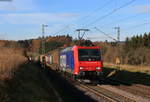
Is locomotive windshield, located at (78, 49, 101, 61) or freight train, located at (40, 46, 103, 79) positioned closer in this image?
freight train, located at (40, 46, 103, 79)

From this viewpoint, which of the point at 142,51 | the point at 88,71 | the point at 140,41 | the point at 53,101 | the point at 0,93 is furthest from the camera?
the point at 140,41

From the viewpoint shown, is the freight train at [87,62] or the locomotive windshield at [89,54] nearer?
the freight train at [87,62]

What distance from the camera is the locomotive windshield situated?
83.8 ft

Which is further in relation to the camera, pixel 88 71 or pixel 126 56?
pixel 126 56

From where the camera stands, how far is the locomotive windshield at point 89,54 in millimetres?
25547

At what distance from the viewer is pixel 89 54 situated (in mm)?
25781

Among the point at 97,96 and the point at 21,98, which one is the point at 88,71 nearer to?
the point at 97,96

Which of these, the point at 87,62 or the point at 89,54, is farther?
the point at 89,54

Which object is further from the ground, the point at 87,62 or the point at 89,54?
the point at 89,54

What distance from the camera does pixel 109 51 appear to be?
77.2 meters

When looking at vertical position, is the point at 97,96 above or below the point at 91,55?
below

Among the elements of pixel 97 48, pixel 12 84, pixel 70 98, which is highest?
pixel 97 48

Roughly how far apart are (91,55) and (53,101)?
9888 millimetres

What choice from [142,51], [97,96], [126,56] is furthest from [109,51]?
[97,96]
